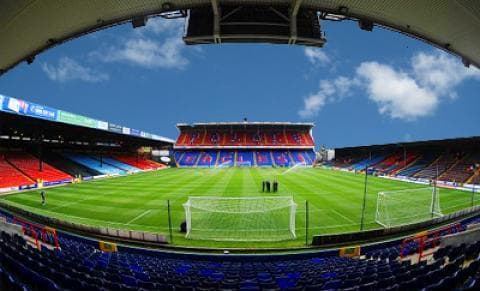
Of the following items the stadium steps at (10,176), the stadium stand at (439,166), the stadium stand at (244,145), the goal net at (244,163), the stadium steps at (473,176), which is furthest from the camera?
the stadium stand at (244,145)

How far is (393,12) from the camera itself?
5.39 metres

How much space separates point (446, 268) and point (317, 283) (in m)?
2.89

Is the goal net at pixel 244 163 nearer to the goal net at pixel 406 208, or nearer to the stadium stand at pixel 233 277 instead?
the goal net at pixel 406 208

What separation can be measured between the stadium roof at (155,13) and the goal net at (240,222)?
404 inches

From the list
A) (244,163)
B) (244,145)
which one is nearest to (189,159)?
(244,163)

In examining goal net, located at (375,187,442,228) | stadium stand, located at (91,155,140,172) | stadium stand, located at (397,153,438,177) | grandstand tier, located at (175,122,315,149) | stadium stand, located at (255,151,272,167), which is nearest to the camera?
goal net, located at (375,187,442,228)

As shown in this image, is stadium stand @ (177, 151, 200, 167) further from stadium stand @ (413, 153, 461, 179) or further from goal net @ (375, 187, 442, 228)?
goal net @ (375, 187, 442, 228)

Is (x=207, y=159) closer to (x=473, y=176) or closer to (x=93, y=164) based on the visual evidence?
(x=93, y=164)

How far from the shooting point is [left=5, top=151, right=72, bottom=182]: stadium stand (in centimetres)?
3576

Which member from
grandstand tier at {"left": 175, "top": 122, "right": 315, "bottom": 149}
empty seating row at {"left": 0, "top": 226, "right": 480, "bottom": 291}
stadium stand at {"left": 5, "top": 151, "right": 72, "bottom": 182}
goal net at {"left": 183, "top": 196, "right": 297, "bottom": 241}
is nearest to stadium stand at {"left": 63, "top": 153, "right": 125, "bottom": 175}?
stadium stand at {"left": 5, "top": 151, "right": 72, "bottom": 182}

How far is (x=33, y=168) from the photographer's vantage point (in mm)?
37562

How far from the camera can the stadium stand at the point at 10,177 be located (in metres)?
31.1

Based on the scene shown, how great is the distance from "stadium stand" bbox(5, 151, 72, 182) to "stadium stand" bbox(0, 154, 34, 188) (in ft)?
2.47

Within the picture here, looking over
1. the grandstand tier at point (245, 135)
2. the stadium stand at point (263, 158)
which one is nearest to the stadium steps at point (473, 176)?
the stadium stand at point (263, 158)
